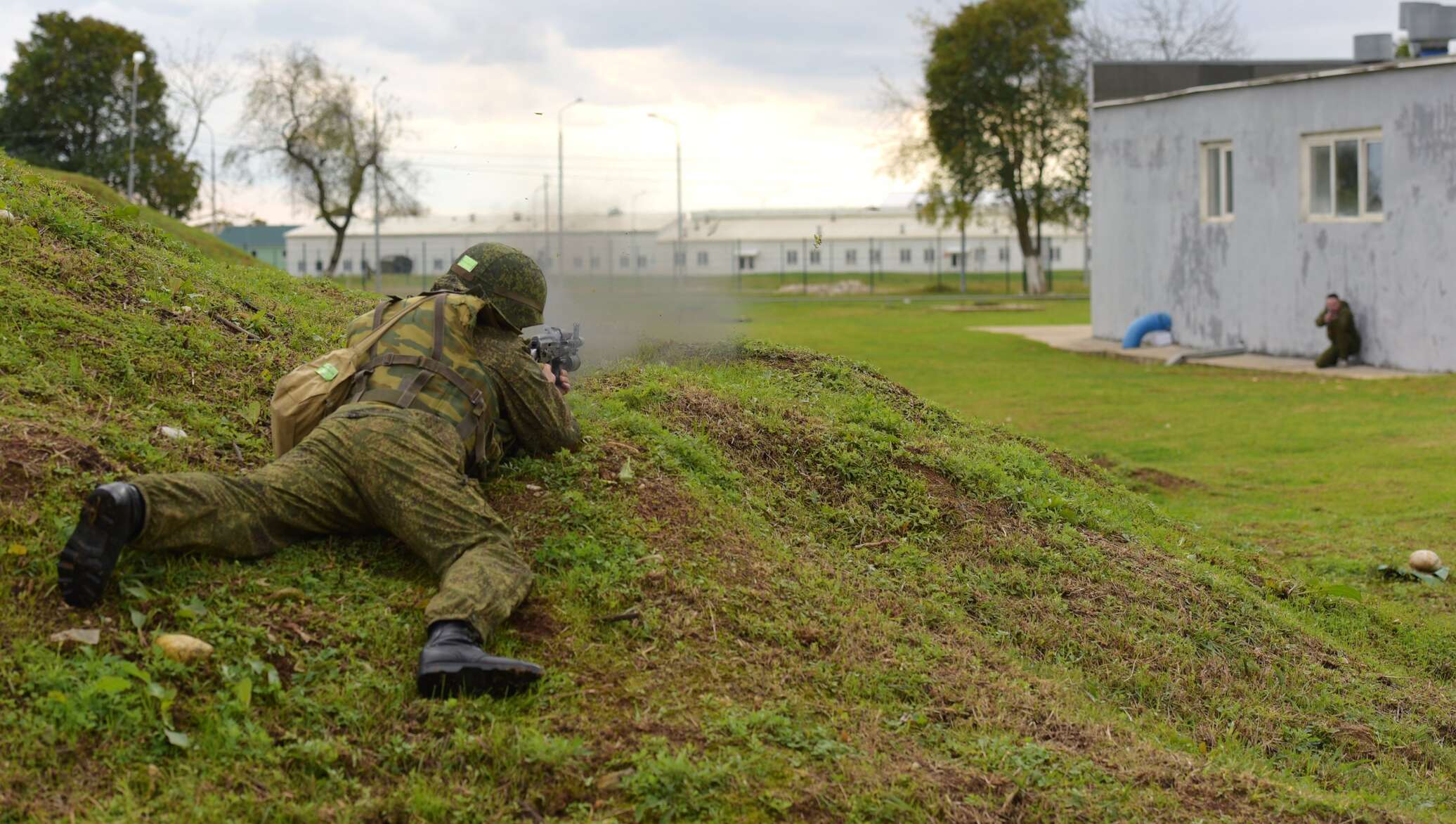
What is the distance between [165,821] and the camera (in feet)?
12.5

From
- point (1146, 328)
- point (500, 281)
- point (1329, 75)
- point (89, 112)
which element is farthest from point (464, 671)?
point (89, 112)

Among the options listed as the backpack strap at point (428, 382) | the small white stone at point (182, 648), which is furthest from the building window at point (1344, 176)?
the small white stone at point (182, 648)

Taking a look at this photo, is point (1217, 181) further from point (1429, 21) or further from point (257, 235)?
point (257, 235)

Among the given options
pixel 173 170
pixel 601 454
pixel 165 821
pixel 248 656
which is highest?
pixel 173 170

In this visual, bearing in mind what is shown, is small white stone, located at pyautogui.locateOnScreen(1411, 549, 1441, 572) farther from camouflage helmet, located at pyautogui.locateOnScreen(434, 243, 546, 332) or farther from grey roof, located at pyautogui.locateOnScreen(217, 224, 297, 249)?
grey roof, located at pyautogui.locateOnScreen(217, 224, 297, 249)

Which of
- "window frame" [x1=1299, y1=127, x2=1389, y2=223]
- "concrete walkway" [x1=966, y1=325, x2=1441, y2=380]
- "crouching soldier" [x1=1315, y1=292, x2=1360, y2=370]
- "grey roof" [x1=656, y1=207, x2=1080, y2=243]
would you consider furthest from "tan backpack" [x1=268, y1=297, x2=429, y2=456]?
"grey roof" [x1=656, y1=207, x2=1080, y2=243]

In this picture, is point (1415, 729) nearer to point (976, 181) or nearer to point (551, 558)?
point (551, 558)

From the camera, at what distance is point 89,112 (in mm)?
51812

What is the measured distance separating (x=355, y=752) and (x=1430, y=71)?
19.7 meters

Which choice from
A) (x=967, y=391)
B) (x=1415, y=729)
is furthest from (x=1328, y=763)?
(x=967, y=391)

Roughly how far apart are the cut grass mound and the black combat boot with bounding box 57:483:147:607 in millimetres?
99

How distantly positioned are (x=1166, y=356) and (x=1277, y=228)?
2774 millimetres

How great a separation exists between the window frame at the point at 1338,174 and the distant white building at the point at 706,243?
777 cm

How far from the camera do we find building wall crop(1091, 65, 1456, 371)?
19.5 metres
